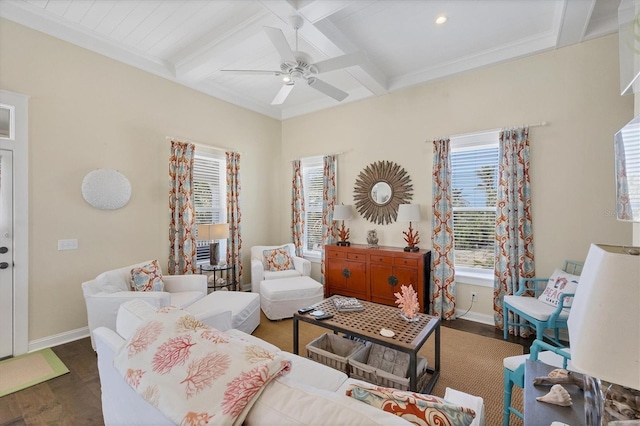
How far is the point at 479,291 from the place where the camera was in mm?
3736

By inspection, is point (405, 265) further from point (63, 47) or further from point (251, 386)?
point (63, 47)

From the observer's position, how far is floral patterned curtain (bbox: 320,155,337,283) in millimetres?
4934

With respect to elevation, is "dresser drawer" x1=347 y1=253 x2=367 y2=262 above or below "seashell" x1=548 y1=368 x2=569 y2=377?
above

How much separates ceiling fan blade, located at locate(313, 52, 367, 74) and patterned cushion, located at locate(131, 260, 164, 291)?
2.89 m

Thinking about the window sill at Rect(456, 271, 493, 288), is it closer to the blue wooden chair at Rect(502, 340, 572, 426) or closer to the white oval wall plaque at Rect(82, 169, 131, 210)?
the blue wooden chair at Rect(502, 340, 572, 426)

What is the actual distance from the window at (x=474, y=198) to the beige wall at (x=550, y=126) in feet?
0.81

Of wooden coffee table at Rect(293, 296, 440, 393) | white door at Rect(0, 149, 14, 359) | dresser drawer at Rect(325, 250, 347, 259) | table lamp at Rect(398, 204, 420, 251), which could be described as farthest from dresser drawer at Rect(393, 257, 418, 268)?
white door at Rect(0, 149, 14, 359)

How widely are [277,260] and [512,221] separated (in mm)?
3322

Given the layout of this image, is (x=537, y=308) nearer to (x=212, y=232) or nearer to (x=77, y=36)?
(x=212, y=232)

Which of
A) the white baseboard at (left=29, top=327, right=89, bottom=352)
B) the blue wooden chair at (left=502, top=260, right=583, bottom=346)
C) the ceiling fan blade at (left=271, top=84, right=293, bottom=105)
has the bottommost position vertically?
the white baseboard at (left=29, top=327, right=89, bottom=352)

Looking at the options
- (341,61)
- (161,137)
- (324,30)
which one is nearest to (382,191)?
(341,61)

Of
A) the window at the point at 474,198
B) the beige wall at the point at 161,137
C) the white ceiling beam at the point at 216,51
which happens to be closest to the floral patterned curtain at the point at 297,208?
the beige wall at the point at 161,137

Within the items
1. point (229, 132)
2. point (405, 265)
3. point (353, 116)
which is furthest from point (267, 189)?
point (405, 265)

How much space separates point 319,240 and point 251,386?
4.49 meters
